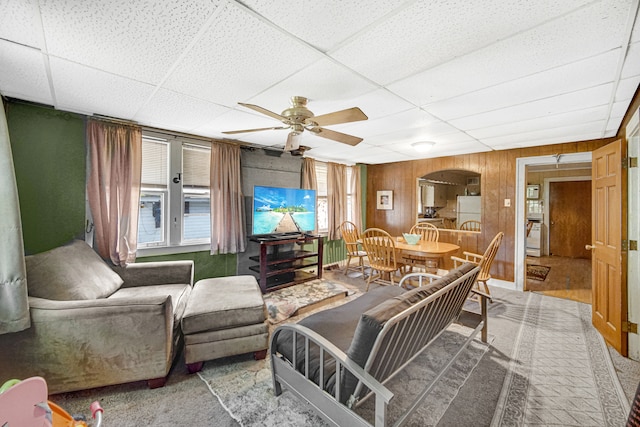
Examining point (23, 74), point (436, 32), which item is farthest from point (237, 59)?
point (23, 74)

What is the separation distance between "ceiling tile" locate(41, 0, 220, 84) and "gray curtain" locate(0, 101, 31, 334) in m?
0.62

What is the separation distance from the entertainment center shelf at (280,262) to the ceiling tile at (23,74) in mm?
2548


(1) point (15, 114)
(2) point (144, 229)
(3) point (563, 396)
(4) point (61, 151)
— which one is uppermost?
(1) point (15, 114)

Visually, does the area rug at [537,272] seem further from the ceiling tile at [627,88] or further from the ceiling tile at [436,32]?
the ceiling tile at [436,32]

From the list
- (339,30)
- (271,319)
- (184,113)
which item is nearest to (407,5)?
(339,30)

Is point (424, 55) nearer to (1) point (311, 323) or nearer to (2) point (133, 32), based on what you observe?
(2) point (133, 32)

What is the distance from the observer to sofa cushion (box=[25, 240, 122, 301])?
1.89m

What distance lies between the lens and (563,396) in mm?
1797

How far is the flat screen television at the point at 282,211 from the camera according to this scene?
394 cm

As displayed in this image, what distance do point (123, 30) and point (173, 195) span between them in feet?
7.67

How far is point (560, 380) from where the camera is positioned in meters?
1.96

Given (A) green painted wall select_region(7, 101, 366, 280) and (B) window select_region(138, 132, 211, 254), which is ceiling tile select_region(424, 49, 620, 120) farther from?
(A) green painted wall select_region(7, 101, 366, 280)

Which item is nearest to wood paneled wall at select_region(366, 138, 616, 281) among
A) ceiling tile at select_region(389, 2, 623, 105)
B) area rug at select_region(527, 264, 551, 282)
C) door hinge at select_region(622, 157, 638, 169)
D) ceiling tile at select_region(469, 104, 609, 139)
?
area rug at select_region(527, 264, 551, 282)

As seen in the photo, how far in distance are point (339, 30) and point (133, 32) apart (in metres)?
1.13
